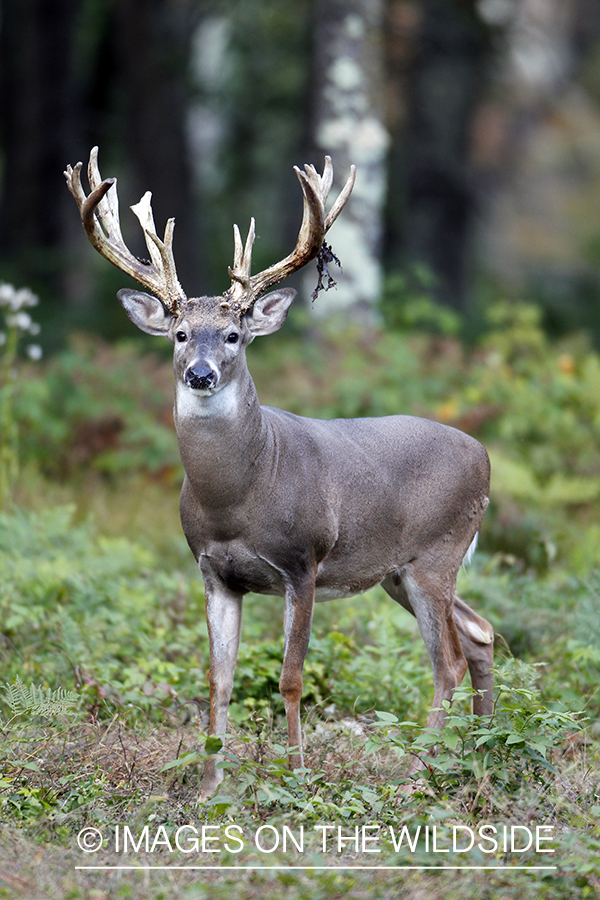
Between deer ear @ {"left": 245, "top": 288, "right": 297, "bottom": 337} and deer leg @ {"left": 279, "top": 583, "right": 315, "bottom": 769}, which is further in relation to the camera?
deer ear @ {"left": 245, "top": 288, "right": 297, "bottom": 337}

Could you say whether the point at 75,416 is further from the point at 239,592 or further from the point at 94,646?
the point at 239,592

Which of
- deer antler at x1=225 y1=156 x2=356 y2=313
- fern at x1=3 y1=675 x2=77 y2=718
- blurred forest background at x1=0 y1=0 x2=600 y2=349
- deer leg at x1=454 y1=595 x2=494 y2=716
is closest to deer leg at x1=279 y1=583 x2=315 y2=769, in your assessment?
fern at x1=3 y1=675 x2=77 y2=718

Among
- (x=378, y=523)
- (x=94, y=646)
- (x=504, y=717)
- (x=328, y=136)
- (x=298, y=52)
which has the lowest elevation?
(x=94, y=646)

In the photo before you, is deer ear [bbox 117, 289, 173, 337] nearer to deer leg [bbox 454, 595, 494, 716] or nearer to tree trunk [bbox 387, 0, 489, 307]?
deer leg [bbox 454, 595, 494, 716]

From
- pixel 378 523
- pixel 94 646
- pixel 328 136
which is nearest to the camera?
pixel 378 523

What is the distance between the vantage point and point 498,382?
9477mm

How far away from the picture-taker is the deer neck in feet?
14.6

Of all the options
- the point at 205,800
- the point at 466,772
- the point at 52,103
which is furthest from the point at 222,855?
the point at 52,103

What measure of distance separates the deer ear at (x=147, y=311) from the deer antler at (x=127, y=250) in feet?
0.14

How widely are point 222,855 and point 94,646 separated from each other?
222 centimetres

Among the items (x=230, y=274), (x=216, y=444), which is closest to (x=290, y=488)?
(x=216, y=444)

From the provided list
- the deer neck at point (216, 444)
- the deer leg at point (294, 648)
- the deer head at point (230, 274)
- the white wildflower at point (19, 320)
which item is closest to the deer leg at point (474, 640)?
the deer leg at point (294, 648)

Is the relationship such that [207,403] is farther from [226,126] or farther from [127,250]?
[226,126]

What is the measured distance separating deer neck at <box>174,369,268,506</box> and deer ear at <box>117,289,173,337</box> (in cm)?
34
